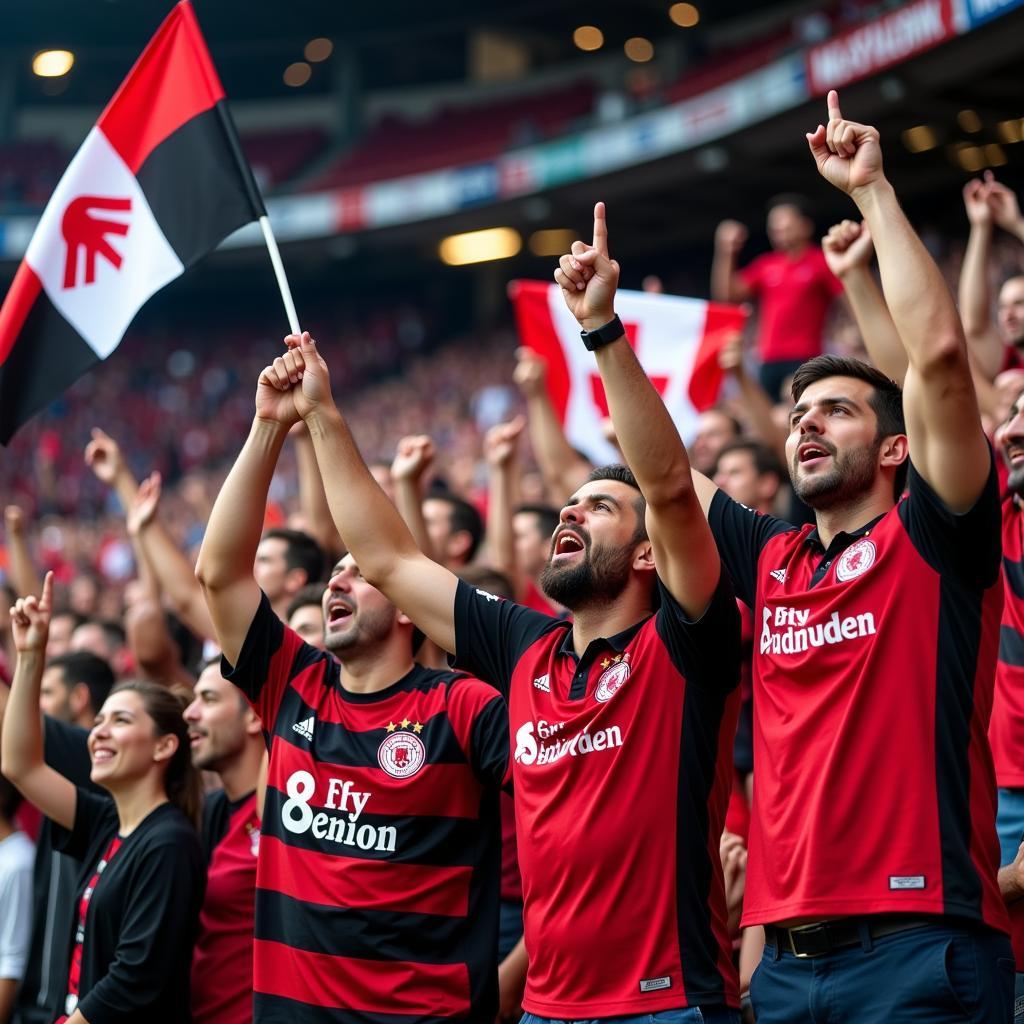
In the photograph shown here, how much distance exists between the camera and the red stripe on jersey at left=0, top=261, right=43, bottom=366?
463 cm

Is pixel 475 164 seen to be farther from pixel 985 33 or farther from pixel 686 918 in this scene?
pixel 686 918

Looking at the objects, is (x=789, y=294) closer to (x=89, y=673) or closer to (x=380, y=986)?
(x=89, y=673)

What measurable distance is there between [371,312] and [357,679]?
74.1 ft

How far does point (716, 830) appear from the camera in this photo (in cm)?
307

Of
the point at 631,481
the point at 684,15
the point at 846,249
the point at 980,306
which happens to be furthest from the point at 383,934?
the point at 684,15

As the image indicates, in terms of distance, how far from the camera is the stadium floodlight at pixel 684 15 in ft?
70.7

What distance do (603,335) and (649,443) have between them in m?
0.24

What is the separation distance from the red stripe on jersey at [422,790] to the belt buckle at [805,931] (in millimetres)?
1027

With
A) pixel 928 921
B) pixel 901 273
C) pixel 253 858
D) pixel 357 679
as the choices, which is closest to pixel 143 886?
pixel 253 858

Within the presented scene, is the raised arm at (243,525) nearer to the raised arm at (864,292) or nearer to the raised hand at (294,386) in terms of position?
the raised hand at (294,386)

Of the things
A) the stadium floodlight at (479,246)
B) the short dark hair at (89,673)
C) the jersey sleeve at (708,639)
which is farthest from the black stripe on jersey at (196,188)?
the stadium floodlight at (479,246)

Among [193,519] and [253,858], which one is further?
[193,519]

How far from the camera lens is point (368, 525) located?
363 cm

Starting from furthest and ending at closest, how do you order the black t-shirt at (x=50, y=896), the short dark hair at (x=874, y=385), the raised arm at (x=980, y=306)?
the raised arm at (x=980, y=306), the black t-shirt at (x=50, y=896), the short dark hair at (x=874, y=385)
